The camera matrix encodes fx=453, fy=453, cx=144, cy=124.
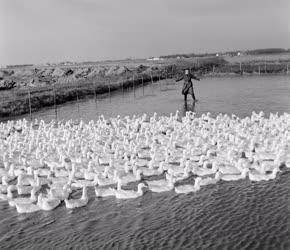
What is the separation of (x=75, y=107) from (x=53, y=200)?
2038 cm

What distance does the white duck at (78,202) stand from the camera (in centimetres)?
1134

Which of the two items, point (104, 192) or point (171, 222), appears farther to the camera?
point (104, 192)

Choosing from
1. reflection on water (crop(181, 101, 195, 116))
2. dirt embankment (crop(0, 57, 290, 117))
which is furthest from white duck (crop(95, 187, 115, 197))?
dirt embankment (crop(0, 57, 290, 117))

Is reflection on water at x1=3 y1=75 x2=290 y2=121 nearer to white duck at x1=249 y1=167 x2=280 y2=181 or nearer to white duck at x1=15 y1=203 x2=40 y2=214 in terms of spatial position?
white duck at x1=249 y1=167 x2=280 y2=181

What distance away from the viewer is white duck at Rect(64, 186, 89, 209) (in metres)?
11.3

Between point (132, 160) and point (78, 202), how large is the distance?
331 cm

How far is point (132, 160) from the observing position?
14.4 metres

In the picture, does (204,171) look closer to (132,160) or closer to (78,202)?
(132,160)

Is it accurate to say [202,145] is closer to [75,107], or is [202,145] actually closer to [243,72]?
[75,107]

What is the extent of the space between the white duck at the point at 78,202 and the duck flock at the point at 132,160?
0.08 ft

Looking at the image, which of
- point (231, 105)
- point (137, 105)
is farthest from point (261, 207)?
point (137, 105)

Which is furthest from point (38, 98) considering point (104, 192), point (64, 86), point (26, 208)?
point (26, 208)

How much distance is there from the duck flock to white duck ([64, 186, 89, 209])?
3 cm

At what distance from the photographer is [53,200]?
37.6 ft
